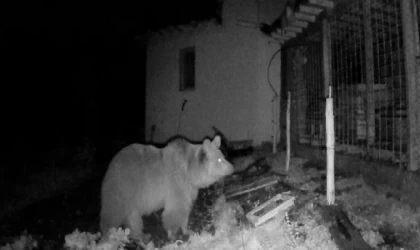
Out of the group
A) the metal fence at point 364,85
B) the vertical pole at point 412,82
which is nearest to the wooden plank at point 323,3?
the metal fence at point 364,85

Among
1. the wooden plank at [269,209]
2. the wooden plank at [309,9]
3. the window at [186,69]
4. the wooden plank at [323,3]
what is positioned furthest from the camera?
the window at [186,69]

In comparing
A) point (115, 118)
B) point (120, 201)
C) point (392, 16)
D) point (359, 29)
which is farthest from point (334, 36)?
point (115, 118)

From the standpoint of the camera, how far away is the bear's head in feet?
18.6

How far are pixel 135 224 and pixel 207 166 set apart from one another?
1.46 metres

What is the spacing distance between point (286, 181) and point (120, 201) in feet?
9.57

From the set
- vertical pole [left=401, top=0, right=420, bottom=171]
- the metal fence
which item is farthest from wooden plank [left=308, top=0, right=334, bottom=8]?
vertical pole [left=401, top=0, right=420, bottom=171]

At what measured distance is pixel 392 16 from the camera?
245 inches

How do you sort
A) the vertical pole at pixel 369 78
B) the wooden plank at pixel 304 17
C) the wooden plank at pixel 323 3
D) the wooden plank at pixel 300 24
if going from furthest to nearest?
the wooden plank at pixel 300 24
the wooden plank at pixel 304 17
the wooden plank at pixel 323 3
the vertical pole at pixel 369 78

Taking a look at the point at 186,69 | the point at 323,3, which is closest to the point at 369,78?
the point at 323,3

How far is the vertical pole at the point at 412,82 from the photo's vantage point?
4820 mm

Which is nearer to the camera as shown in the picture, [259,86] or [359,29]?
[359,29]

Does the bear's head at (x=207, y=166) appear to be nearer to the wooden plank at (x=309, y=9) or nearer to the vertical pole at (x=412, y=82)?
the vertical pole at (x=412, y=82)

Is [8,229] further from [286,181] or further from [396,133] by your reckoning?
[396,133]

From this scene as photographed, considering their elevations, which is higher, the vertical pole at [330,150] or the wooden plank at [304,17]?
the wooden plank at [304,17]
